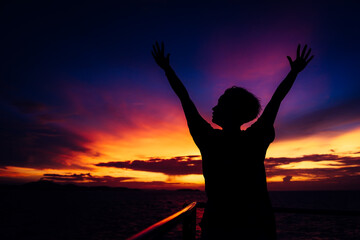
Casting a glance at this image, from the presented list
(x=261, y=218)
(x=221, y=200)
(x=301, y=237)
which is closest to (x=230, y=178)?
(x=221, y=200)

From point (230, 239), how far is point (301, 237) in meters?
29.9

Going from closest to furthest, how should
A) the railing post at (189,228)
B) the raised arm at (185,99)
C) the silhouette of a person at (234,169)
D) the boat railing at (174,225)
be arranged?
the boat railing at (174,225), the silhouette of a person at (234,169), the raised arm at (185,99), the railing post at (189,228)

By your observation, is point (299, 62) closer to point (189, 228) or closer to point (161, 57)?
point (161, 57)

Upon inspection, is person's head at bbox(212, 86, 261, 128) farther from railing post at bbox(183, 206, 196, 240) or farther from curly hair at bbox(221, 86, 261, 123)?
railing post at bbox(183, 206, 196, 240)

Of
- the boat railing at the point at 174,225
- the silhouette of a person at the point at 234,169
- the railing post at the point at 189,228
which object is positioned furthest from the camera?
the railing post at the point at 189,228

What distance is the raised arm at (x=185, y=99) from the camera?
1.47 metres

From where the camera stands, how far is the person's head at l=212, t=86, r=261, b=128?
1532mm

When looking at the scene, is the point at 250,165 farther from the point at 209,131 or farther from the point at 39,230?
the point at 39,230

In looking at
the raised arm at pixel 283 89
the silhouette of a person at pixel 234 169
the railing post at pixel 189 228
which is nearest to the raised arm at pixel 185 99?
the silhouette of a person at pixel 234 169

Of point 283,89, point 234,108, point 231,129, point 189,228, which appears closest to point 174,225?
point 231,129

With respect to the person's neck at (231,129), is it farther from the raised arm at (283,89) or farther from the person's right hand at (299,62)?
the person's right hand at (299,62)

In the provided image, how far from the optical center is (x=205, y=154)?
56.8 inches

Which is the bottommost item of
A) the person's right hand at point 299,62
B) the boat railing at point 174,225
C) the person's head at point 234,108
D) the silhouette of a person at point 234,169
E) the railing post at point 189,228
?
the railing post at point 189,228

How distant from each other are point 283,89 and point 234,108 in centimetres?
40
